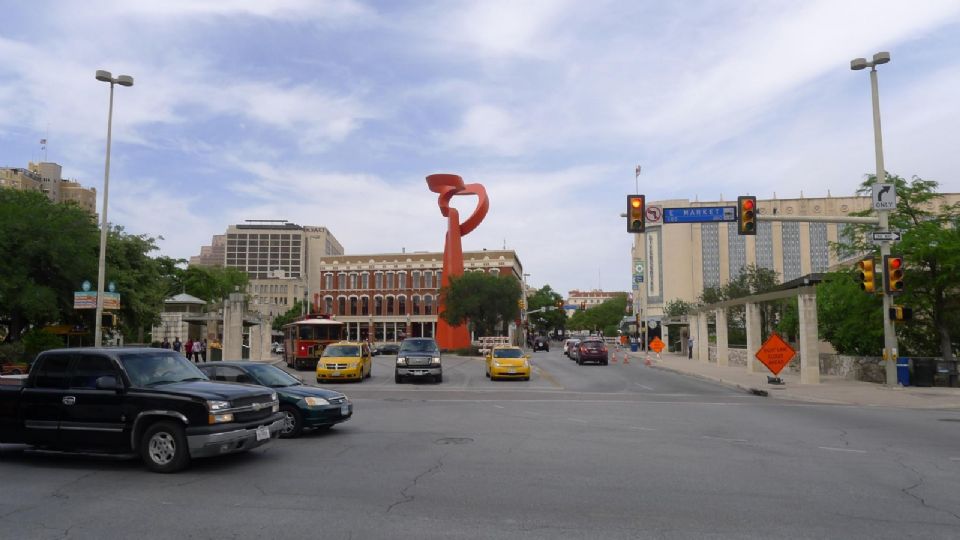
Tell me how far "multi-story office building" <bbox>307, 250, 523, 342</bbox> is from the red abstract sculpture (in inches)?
1473

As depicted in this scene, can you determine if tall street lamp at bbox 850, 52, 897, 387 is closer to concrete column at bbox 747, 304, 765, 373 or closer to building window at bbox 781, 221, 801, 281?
concrete column at bbox 747, 304, 765, 373

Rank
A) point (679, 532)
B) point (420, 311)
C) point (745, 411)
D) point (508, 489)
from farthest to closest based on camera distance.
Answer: point (420, 311), point (745, 411), point (508, 489), point (679, 532)

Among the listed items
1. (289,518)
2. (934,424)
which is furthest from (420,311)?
(289,518)

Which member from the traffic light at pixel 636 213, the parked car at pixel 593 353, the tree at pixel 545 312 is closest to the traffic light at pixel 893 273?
the traffic light at pixel 636 213

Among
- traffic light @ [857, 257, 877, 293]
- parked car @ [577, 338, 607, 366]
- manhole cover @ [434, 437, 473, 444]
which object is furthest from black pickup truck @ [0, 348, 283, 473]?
parked car @ [577, 338, 607, 366]

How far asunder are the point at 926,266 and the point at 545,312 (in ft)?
381

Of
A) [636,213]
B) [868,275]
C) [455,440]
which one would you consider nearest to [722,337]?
[868,275]

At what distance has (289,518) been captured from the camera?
715 centimetres

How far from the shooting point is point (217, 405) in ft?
30.7

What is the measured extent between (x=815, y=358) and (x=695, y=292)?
9256cm

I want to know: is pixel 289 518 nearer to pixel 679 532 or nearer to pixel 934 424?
pixel 679 532

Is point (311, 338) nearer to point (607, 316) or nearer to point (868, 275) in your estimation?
point (868, 275)

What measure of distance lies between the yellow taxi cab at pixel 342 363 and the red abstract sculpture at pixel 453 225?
3944 cm

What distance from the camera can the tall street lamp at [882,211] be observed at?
2316 centimetres
